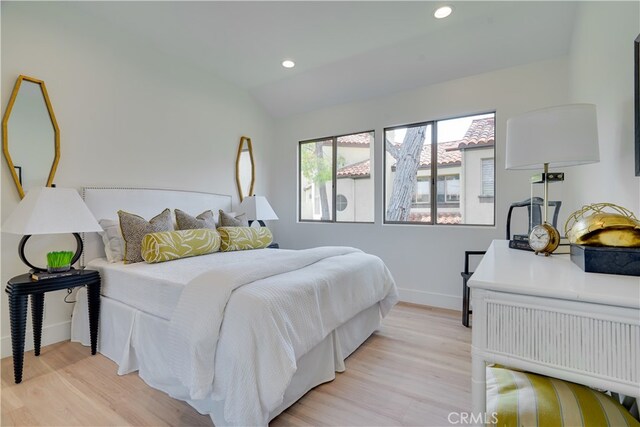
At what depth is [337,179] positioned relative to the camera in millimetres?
4285

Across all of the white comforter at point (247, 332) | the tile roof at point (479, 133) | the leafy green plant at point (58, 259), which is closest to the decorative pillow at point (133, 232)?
the leafy green plant at point (58, 259)

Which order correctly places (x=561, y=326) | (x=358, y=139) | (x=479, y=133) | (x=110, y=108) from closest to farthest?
(x=561, y=326) → (x=110, y=108) → (x=479, y=133) → (x=358, y=139)

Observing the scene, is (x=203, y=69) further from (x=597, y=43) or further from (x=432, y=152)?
(x=597, y=43)

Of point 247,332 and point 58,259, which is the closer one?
point 247,332


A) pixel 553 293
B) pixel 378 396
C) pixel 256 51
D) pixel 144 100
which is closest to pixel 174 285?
pixel 378 396

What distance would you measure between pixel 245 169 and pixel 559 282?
12.9 ft

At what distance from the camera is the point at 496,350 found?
2.67 ft

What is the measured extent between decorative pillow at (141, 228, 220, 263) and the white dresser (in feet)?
7.53

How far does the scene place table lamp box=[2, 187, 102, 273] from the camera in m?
1.93

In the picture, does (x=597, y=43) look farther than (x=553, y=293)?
Yes

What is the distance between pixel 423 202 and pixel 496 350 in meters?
2.95

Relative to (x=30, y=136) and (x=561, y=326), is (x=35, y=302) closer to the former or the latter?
(x=30, y=136)

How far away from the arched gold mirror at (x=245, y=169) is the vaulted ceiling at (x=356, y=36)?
96 cm

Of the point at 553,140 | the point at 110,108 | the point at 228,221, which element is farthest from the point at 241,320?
the point at 110,108
